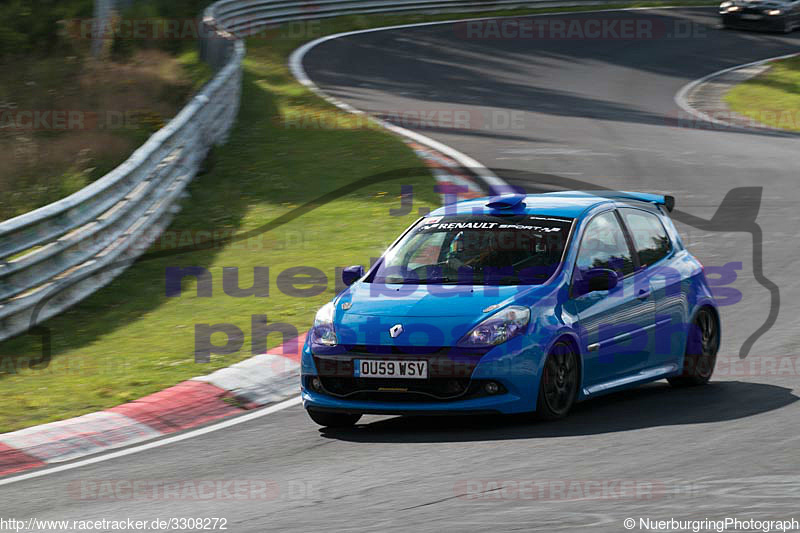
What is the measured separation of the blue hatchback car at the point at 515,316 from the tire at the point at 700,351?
1cm

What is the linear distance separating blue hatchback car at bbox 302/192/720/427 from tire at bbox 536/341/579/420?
12 millimetres

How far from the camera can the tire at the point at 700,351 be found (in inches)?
360

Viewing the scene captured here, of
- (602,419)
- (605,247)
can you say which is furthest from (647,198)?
(602,419)

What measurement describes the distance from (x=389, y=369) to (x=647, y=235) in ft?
8.45

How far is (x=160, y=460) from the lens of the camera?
24.7 feet

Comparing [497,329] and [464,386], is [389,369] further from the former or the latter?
[497,329]

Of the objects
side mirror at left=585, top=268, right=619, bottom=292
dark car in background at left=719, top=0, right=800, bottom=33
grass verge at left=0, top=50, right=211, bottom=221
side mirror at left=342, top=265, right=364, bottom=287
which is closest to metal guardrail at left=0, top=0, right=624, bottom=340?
grass verge at left=0, top=50, right=211, bottom=221

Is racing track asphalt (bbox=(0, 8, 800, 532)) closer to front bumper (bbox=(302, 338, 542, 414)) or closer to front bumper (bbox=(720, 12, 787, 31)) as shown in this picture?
front bumper (bbox=(302, 338, 542, 414))

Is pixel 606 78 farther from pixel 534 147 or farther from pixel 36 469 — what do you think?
pixel 36 469

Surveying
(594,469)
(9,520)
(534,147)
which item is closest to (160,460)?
(9,520)

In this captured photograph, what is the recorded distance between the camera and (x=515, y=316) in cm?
770

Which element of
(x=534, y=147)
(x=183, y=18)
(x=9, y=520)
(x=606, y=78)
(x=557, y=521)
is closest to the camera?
(x=557, y=521)

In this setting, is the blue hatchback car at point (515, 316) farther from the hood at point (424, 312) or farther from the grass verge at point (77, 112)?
the grass verge at point (77, 112)

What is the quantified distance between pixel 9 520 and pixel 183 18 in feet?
97.3
